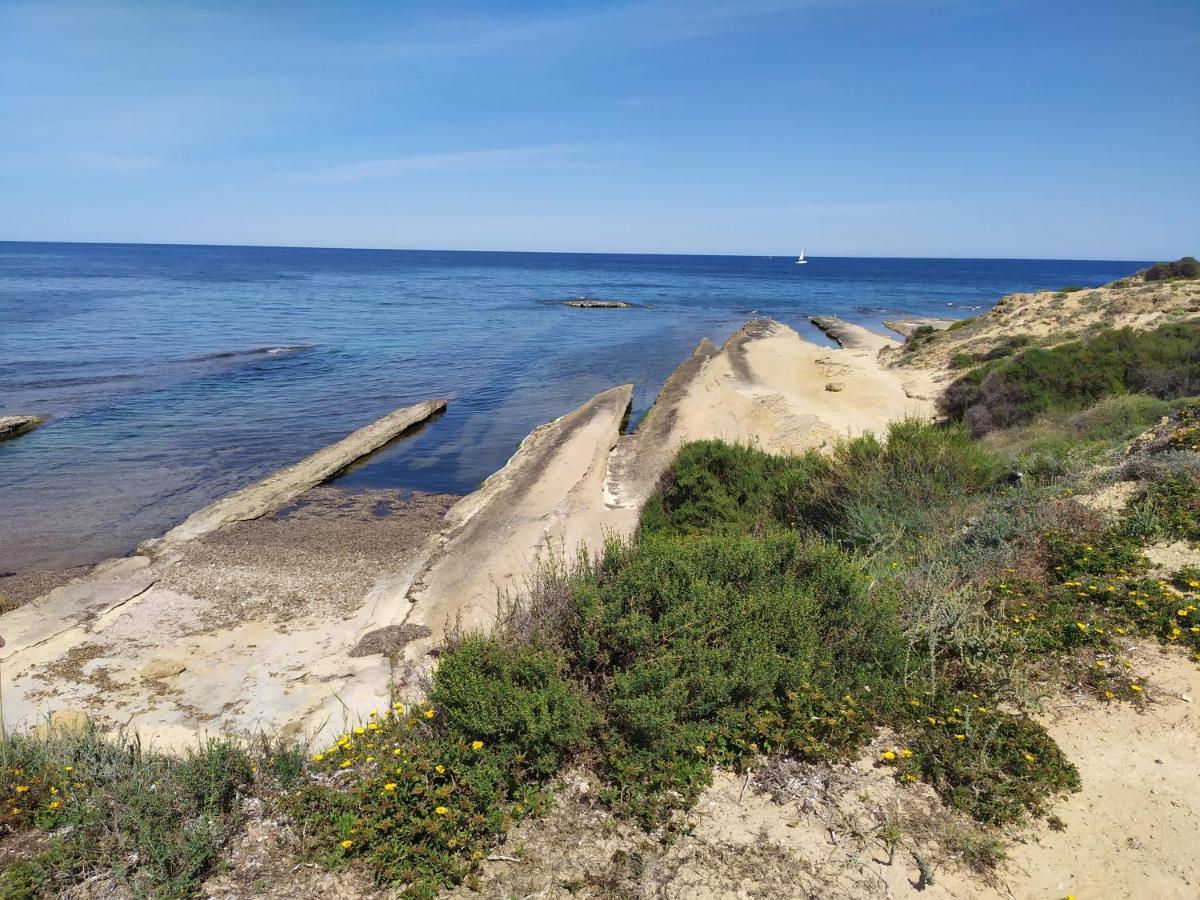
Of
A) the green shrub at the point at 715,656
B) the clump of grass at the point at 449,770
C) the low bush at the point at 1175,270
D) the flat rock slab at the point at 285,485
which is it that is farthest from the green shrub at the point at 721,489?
the low bush at the point at 1175,270

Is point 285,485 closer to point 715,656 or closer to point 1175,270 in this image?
point 715,656

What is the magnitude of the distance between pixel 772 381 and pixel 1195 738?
24.2 metres

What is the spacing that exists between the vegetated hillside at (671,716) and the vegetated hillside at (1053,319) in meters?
20.1

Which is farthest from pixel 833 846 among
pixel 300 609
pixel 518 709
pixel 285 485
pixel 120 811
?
pixel 285 485

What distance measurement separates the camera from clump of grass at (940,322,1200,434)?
53.4ft

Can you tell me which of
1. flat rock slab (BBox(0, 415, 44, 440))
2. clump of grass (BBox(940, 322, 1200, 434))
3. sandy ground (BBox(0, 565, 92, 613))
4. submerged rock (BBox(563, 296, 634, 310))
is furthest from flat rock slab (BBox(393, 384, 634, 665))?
submerged rock (BBox(563, 296, 634, 310))

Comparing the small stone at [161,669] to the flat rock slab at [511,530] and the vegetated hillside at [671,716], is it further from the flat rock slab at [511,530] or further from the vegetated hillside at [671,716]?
the vegetated hillside at [671,716]

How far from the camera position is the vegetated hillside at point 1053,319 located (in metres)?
24.5

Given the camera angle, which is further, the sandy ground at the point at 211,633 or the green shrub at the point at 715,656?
the sandy ground at the point at 211,633

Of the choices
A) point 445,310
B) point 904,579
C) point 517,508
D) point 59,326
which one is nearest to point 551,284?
point 445,310

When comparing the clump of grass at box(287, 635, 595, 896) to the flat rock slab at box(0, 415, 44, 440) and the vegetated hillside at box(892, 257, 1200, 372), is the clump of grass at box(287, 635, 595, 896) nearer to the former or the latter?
the flat rock slab at box(0, 415, 44, 440)

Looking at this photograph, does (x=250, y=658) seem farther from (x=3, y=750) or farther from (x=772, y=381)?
(x=772, y=381)

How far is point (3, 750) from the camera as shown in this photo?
521cm

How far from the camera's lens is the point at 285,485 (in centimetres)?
1694
